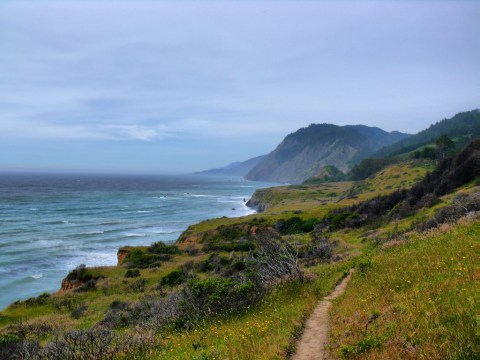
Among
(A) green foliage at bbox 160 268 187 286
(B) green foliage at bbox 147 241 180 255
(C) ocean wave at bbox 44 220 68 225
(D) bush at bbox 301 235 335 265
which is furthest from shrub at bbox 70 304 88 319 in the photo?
(C) ocean wave at bbox 44 220 68 225

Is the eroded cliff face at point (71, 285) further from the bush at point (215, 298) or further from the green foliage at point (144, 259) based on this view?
the bush at point (215, 298)

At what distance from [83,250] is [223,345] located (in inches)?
2355

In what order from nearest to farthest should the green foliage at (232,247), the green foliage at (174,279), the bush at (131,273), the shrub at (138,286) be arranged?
the green foliage at (174,279) → the shrub at (138,286) → the bush at (131,273) → the green foliage at (232,247)

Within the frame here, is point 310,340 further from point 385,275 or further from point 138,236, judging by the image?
point 138,236

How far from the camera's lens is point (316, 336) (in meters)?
9.72

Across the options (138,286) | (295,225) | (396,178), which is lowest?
(138,286)

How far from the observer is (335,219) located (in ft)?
162

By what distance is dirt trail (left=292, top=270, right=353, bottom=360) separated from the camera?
835 cm

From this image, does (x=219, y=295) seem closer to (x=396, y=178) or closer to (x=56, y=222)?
(x=56, y=222)

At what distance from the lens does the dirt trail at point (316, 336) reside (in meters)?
8.35

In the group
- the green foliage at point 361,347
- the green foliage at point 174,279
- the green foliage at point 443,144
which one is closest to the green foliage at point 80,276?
the green foliage at point 174,279

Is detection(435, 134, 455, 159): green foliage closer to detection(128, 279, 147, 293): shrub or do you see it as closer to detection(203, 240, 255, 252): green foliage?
detection(203, 240, 255, 252): green foliage

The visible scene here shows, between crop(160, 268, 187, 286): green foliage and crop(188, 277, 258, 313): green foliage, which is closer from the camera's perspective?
crop(188, 277, 258, 313): green foliage

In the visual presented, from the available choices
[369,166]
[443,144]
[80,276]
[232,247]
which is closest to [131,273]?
[80,276]
